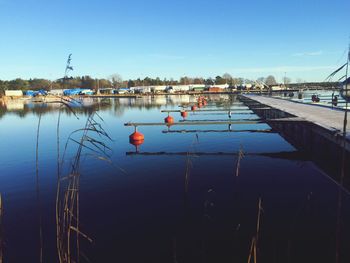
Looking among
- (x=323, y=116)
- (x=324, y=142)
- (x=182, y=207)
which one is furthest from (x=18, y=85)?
(x=182, y=207)

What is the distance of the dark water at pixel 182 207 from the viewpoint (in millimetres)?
10758

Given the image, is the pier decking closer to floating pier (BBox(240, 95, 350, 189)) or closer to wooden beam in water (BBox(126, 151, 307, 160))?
floating pier (BBox(240, 95, 350, 189))

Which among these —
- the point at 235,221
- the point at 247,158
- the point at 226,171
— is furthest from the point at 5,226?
the point at 247,158

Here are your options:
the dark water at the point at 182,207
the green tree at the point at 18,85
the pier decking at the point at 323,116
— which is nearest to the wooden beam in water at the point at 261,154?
the dark water at the point at 182,207

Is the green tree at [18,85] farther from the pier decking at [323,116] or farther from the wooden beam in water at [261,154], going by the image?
the pier decking at [323,116]

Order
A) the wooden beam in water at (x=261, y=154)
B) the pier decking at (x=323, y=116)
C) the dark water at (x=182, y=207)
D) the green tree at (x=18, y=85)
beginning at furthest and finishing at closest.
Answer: the green tree at (x=18, y=85) < the wooden beam in water at (x=261, y=154) < the pier decking at (x=323, y=116) < the dark water at (x=182, y=207)

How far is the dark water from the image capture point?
1076 cm

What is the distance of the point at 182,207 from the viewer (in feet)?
48.9

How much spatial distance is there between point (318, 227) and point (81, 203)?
1241cm

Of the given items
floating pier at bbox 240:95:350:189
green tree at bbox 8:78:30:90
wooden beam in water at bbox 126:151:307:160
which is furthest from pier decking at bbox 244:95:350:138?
green tree at bbox 8:78:30:90

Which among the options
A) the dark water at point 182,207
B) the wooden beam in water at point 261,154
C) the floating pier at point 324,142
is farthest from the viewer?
the wooden beam in water at point 261,154

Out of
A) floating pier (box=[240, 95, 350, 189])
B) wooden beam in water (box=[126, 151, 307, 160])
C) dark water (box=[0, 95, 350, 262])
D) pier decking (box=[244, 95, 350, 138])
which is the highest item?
pier decking (box=[244, 95, 350, 138])

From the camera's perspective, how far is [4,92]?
16200 centimetres

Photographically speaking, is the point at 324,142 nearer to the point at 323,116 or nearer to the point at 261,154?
the point at 261,154
